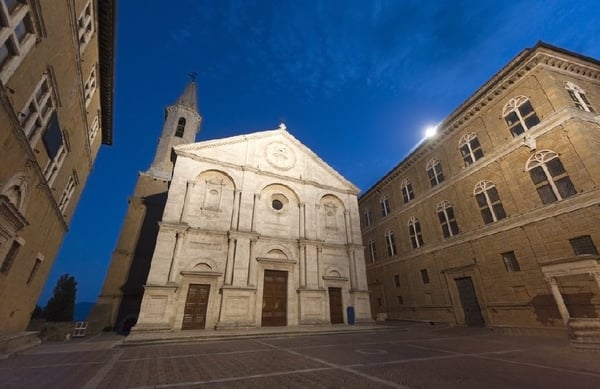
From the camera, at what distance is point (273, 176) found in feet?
65.7

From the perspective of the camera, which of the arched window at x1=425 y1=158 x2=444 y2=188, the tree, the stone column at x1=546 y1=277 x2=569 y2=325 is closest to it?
the stone column at x1=546 y1=277 x2=569 y2=325

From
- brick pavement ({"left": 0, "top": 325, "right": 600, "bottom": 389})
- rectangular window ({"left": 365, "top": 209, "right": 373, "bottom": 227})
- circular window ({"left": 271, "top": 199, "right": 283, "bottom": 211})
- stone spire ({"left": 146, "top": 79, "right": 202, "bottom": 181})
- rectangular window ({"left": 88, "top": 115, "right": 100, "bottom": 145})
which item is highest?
stone spire ({"left": 146, "top": 79, "right": 202, "bottom": 181})

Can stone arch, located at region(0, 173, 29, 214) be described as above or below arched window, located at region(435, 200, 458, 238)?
below

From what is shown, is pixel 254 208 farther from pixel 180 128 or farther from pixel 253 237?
pixel 180 128

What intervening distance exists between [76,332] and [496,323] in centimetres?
2637

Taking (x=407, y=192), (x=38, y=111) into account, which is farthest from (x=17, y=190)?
(x=407, y=192)

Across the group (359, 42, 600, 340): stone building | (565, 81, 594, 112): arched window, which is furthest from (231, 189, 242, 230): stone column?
(565, 81, 594, 112): arched window

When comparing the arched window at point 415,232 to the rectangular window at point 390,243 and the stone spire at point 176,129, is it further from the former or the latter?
the stone spire at point 176,129

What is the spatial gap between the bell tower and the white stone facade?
4400mm

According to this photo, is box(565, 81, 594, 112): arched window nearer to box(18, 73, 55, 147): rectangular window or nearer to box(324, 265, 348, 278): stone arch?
box(324, 265, 348, 278): stone arch

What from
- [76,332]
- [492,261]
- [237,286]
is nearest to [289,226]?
[237,286]

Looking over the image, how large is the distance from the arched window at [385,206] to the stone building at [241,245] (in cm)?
559

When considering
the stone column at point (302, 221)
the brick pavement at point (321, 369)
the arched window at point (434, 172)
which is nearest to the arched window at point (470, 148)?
the arched window at point (434, 172)

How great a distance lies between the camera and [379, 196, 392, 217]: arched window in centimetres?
2619
